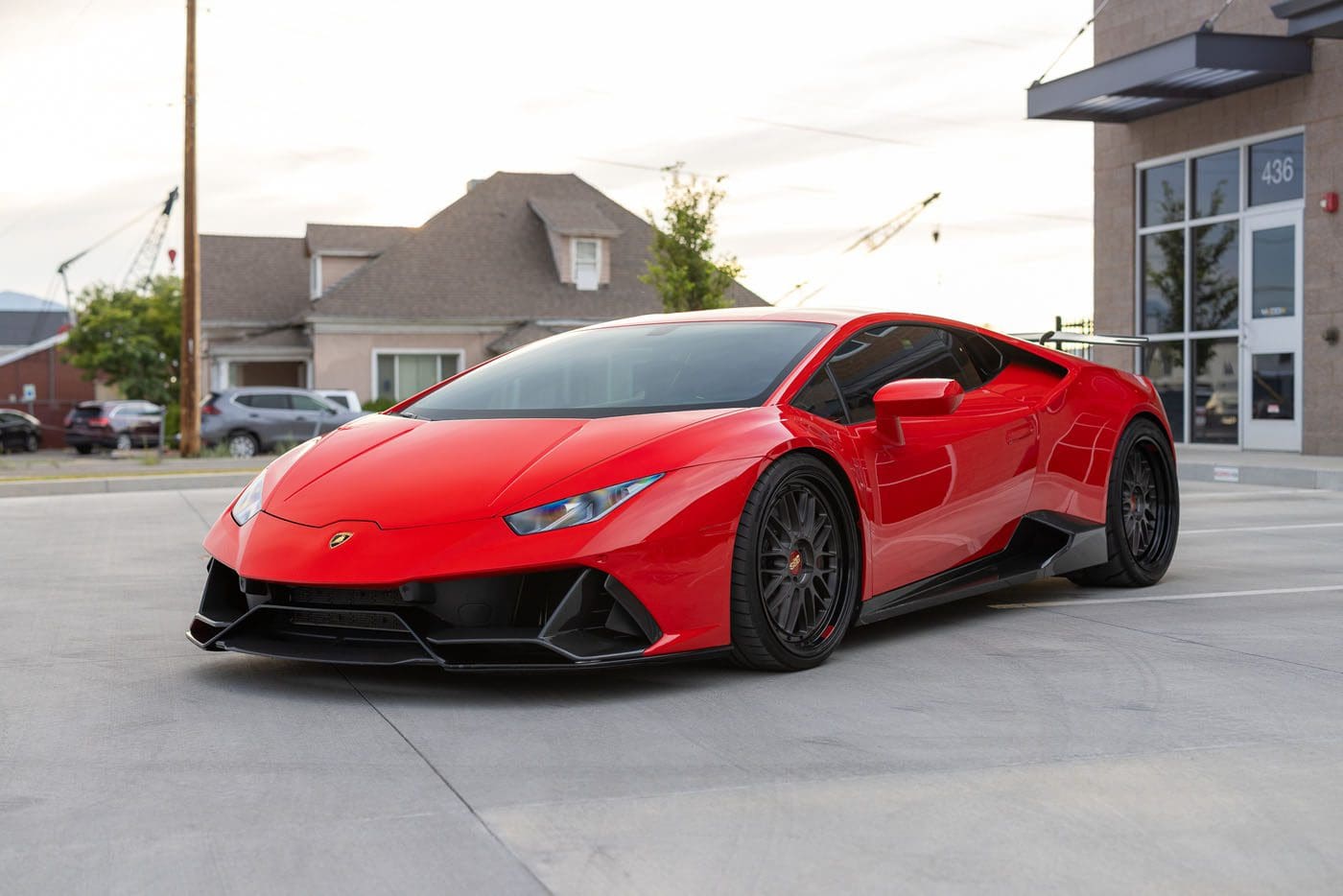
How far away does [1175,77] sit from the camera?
1866 centimetres

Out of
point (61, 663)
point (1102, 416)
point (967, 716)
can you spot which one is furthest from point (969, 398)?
point (61, 663)

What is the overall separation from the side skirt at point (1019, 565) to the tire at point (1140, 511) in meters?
0.12

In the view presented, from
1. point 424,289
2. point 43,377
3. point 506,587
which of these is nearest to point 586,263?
point 424,289

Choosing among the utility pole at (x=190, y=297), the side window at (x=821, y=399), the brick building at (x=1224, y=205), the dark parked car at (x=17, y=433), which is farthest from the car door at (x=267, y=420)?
the side window at (x=821, y=399)

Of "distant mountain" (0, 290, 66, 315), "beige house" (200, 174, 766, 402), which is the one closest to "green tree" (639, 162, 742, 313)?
→ "beige house" (200, 174, 766, 402)

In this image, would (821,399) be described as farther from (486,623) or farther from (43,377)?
(43,377)

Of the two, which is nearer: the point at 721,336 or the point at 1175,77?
the point at 721,336

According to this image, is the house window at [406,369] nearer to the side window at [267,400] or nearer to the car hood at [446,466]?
the side window at [267,400]

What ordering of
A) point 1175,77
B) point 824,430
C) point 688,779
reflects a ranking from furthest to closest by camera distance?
point 1175,77, point 824,430, point 688,779

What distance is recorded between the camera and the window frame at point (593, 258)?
42094 millimetres

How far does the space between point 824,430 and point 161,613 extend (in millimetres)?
3066

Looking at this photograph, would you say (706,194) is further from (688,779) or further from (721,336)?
(688,779)

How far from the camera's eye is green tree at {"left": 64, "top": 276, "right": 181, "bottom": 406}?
54375 millimetres

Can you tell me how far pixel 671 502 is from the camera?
4461 millimetres
